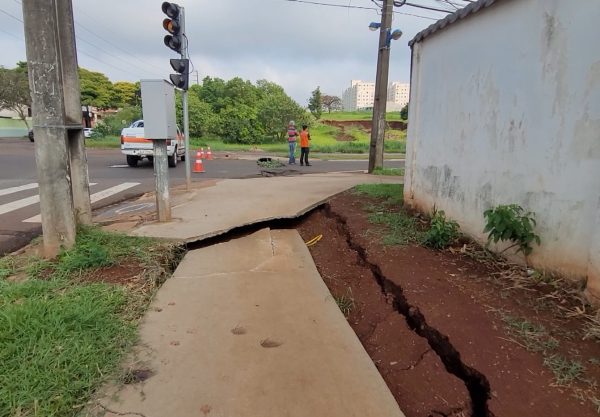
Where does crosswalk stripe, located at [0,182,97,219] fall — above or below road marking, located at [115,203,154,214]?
above

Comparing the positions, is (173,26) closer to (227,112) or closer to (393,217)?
(393,217)

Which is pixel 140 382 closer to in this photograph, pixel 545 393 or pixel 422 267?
pixel 545 393

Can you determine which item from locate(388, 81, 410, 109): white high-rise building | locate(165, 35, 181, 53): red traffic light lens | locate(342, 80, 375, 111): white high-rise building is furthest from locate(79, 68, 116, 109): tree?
locate(342, 80, 375, 111): white high-rise building

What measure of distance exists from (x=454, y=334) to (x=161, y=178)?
4228 millimetres

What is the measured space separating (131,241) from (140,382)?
8.35 ft

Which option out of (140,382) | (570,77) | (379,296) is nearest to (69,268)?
(140,382)

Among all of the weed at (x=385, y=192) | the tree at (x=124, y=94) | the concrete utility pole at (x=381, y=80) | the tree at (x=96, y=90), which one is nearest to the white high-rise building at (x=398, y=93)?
the tree at (x=124, y=94)

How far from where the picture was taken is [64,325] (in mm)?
2805

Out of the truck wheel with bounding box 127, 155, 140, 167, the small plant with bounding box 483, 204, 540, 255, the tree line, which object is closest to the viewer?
the small plant with bounding box 483, 204, 540, 255

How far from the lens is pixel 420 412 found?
7.80 ft

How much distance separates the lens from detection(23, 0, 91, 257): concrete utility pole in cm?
376

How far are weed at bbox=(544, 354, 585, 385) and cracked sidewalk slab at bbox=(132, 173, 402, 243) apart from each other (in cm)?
373

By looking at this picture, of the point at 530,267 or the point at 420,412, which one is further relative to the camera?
the point at 530,267

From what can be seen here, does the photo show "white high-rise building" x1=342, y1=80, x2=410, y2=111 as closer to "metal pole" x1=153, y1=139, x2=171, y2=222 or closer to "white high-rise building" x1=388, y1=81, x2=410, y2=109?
"white high-rise building" x1=388, y1=81, x2=410, y2=109
